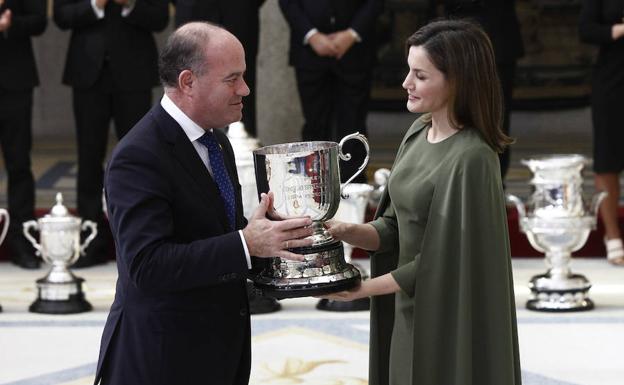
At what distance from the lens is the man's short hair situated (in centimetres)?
314

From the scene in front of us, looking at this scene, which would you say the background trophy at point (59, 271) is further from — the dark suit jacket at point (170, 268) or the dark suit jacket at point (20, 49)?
the dark suit jacket at point (170, 268)

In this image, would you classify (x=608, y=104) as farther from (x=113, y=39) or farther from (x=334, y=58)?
(x=113, y=39)

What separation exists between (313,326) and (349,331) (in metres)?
0.22

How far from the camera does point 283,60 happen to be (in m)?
9.49

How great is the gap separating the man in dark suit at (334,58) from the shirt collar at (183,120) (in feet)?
14.1

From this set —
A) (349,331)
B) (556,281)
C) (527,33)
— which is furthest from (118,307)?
(527,33)

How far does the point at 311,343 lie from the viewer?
20.1ft

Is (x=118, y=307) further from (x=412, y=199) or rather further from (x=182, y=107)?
(x=412, y=199)

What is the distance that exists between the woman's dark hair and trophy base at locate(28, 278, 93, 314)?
12.4 ft

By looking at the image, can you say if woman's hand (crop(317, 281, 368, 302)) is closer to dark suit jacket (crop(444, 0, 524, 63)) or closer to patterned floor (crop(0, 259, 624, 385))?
patterned floor (crop(0, 259, 624, 385))

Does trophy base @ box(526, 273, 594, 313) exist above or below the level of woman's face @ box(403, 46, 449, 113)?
below

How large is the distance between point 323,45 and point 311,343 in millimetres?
2185

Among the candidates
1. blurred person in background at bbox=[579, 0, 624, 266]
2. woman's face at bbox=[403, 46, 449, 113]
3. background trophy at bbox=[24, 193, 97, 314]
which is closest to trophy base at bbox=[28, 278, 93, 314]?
background trophy at bbox=[24, 193, 97, 314]

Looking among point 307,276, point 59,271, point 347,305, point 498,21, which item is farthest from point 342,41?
point 307,276
